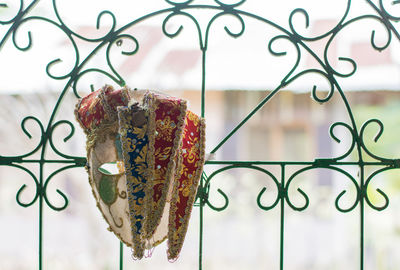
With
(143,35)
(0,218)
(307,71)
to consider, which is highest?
(143,35)

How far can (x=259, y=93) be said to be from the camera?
400 cm

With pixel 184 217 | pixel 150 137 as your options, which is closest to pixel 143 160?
pixel 150 137

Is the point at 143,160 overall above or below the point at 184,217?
above

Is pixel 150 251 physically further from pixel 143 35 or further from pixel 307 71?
pixel 143 35

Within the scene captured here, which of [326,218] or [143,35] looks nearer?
[143,35]

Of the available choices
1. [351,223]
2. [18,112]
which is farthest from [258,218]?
[18,112]

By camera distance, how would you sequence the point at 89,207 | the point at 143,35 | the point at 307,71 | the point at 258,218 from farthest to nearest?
the point at 258,218, the point at 89,207, the point at 143,35, the point at 307,71

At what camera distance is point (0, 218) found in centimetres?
432

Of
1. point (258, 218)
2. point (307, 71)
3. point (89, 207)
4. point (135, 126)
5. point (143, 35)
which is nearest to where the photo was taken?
point (135, 126)

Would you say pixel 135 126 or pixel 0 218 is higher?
pixel 135 126

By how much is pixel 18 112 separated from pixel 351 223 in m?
2.99

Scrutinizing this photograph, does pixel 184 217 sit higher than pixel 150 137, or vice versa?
pixel 150 137

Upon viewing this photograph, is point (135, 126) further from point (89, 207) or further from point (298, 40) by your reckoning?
point (89, 207)

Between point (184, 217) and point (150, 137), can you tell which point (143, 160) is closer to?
point (150, 137)
